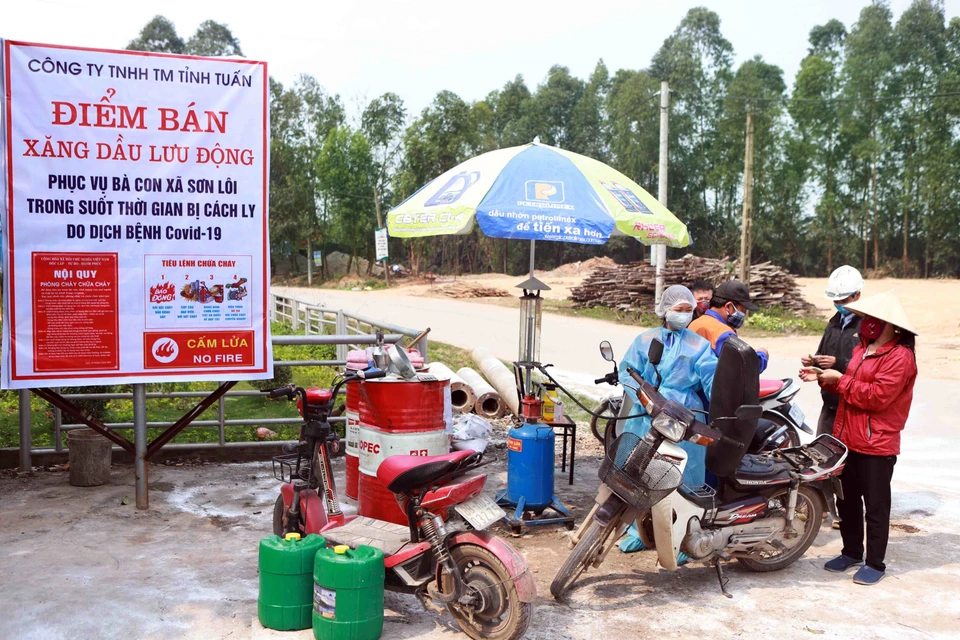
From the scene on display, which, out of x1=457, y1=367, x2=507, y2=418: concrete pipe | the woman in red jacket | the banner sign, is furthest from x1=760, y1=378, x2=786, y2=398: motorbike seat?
x1=457, y1=367, x2=507, y2=418: concrete pipe

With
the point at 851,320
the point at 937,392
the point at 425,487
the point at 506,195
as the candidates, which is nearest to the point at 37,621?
the point at 425,487

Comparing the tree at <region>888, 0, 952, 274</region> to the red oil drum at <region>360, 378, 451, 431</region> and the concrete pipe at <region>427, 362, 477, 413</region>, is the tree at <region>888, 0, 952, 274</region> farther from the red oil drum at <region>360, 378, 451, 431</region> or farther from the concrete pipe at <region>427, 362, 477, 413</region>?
the red oil drum at <region>360, 378, 451, 431</region>

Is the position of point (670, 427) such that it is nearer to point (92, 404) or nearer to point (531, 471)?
point (531, 471)

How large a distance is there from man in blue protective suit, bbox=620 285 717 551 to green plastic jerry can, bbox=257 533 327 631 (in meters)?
2.05

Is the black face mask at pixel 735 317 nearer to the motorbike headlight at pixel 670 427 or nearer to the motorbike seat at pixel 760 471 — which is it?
the motorbike seat at pixel 760 471

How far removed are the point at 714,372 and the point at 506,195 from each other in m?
1.87

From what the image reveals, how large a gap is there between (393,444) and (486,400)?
4167 millimetres

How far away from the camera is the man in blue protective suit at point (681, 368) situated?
4.86 metres

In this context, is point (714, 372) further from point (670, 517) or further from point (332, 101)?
point (332, 101)

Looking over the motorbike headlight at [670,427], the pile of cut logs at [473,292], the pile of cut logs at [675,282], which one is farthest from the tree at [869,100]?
the motorbike headlight at [670,427]

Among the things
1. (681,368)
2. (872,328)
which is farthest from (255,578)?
(872,328)

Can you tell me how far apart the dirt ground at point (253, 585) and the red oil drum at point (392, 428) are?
828 millimetres

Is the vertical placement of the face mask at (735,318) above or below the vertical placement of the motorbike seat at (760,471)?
above

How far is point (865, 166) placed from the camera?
46.4 metres
